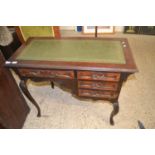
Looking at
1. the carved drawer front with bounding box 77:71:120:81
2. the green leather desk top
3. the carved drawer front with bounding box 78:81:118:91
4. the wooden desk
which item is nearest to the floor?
the wooden desk

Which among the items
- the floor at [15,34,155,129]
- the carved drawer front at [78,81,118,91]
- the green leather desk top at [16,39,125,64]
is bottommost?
the floor at [15,34,155,129]

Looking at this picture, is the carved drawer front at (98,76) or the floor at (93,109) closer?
the carved drawer front at (98,76)

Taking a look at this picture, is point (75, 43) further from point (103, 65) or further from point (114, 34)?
point (114, 34)

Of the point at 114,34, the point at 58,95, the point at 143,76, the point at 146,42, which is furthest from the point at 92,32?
the point at 58,95

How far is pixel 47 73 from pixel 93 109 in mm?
814

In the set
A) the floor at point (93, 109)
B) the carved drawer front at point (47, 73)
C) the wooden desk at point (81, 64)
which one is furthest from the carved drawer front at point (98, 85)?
the floor at point (93, 109)

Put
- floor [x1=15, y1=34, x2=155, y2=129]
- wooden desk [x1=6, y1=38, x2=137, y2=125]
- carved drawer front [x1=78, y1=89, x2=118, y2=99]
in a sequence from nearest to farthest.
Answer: wooden desk [x1=6, y1=38, x2=137, y2=125], carved drawer front [x1=78, y1=89, x2=118, y2=99], floor [x1=15, y1=34, x2=155, y2=129]

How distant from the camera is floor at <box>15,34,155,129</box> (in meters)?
1.44

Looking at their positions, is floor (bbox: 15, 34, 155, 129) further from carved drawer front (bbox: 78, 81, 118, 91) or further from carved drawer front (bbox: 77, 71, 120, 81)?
carved drawer front (bbox: 77, 71, 120, 81)

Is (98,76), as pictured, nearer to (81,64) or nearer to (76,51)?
(81,64)

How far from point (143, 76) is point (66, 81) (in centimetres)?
142

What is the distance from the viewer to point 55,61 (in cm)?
97

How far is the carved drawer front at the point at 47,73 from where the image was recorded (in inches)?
38.7

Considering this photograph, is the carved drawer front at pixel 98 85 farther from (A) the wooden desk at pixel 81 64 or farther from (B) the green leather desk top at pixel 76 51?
(B) the green leather desk top at pixel 76 51
